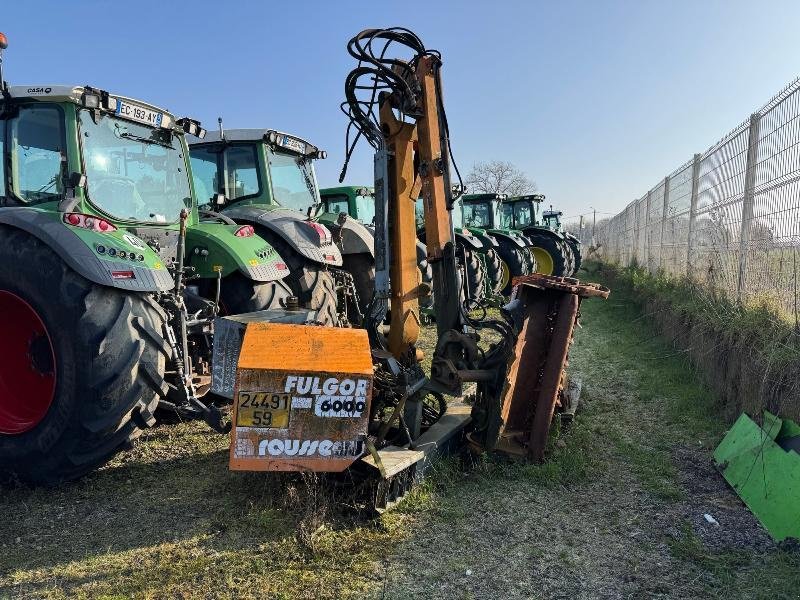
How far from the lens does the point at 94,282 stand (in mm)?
2994

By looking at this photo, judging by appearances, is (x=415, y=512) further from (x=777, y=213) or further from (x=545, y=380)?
(x=777, y=213)

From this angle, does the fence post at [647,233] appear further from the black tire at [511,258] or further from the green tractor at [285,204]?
the green tractor at [285,204]

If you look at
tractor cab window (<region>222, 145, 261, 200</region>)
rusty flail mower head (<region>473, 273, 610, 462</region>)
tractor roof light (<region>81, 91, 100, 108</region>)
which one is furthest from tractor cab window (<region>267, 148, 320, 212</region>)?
rusty flail mower head (<region>473, 273, 610, 462</region>)

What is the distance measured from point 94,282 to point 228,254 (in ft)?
3.99

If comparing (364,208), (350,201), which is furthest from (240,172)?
(364,208)

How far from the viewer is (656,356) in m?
6.27

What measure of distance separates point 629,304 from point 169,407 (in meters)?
8.41

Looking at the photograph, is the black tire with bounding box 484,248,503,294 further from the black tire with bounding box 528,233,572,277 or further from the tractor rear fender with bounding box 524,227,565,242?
the tractor rear fender with bounding box 524,227,565,242

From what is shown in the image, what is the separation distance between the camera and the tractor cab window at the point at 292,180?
5.81 metres

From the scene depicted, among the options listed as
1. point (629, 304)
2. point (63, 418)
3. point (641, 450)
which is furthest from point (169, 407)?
point (629, 304)

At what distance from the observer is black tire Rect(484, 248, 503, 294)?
10562 mm

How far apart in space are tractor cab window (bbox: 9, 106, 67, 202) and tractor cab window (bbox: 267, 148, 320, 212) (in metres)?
2.39

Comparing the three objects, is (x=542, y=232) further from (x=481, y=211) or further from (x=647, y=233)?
(x=647, y=233)

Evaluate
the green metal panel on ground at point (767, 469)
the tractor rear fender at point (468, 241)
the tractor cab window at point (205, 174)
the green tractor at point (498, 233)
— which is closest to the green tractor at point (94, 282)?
the tractor cab window at point (205, 174)
